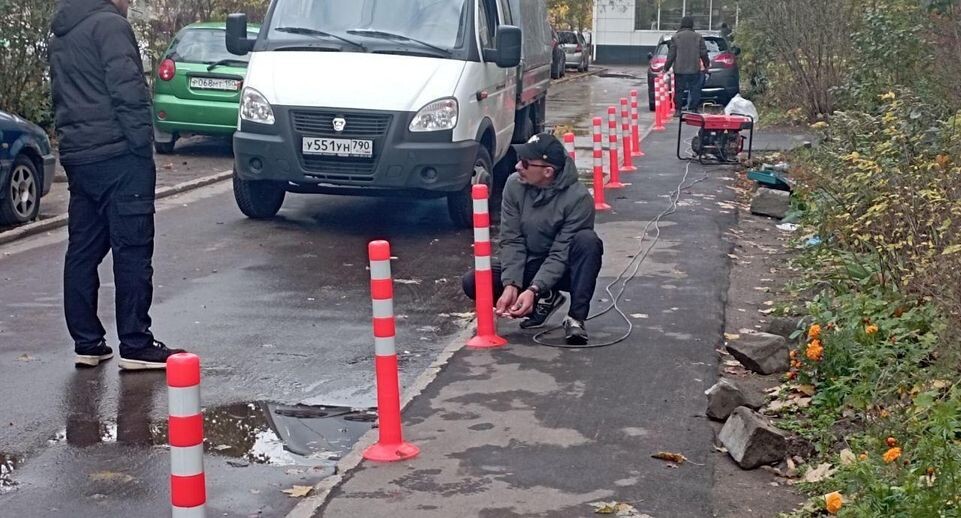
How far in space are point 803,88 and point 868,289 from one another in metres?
15.1

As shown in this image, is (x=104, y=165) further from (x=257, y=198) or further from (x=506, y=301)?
(x=257, y=198)

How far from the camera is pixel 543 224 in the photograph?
8.05 m

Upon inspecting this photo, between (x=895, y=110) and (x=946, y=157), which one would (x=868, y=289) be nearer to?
(x=946, y=157)

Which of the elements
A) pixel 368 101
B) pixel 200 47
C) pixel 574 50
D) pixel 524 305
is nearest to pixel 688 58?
pixel 200 47

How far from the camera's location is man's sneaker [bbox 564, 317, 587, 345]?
26.0 ft

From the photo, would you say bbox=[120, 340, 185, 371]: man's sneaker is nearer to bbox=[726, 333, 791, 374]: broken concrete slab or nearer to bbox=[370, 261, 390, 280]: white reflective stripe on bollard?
bbox=[370, 261, 390, 280]: white reflective stripe on bollard

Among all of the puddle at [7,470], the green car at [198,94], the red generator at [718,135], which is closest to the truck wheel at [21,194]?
the green car at [198,94]

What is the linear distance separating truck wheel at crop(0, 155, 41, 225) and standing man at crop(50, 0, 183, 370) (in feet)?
15.2

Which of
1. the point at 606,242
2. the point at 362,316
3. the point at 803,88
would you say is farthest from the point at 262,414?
the point at 803,88

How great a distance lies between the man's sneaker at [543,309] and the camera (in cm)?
829

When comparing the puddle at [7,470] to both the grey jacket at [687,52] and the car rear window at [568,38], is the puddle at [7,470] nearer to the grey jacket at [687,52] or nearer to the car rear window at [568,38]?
the grey jacket at [687,52]

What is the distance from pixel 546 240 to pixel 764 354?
58.3 inches

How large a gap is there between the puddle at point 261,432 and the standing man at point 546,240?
159 centimetres

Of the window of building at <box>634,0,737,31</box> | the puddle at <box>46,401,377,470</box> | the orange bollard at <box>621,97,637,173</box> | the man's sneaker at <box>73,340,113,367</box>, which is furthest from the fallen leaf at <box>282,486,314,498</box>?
the window of building at <box>634,0,737,31</box>
